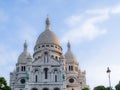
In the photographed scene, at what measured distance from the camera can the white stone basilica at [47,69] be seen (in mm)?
63656

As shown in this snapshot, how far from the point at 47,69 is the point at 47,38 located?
13.0m

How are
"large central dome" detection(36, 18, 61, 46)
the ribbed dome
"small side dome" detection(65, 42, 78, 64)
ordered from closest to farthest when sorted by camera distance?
"small side dome" detection(65, 42, 78, 64) < "large central dome" detection(36, 18, 61, 46) < the ribbed dome

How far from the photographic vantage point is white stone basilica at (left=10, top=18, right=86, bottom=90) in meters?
63.7

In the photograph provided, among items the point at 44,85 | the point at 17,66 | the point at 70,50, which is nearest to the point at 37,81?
the point at 44,85

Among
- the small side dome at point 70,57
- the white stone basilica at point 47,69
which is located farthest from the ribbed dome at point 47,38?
the small side dome at point 70,57

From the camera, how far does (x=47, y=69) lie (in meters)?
65.2

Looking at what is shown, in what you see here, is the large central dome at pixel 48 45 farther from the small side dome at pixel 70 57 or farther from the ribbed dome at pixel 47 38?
the small side dome at pixel 70 57

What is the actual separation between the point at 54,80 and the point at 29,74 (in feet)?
18.0

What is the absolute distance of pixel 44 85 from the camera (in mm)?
63438

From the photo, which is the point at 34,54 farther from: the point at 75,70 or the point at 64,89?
the point at 64,89

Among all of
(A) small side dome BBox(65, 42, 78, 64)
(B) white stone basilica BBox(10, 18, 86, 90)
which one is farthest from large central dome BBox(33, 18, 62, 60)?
(A) small side dome BBox(65, 42, 78, 64)

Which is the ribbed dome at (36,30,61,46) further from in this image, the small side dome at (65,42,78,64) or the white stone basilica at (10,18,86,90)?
the small side dome at (65,42,78,64)

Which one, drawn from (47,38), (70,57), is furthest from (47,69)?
(47,38)

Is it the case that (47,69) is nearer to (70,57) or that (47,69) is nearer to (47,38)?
(70,57)
